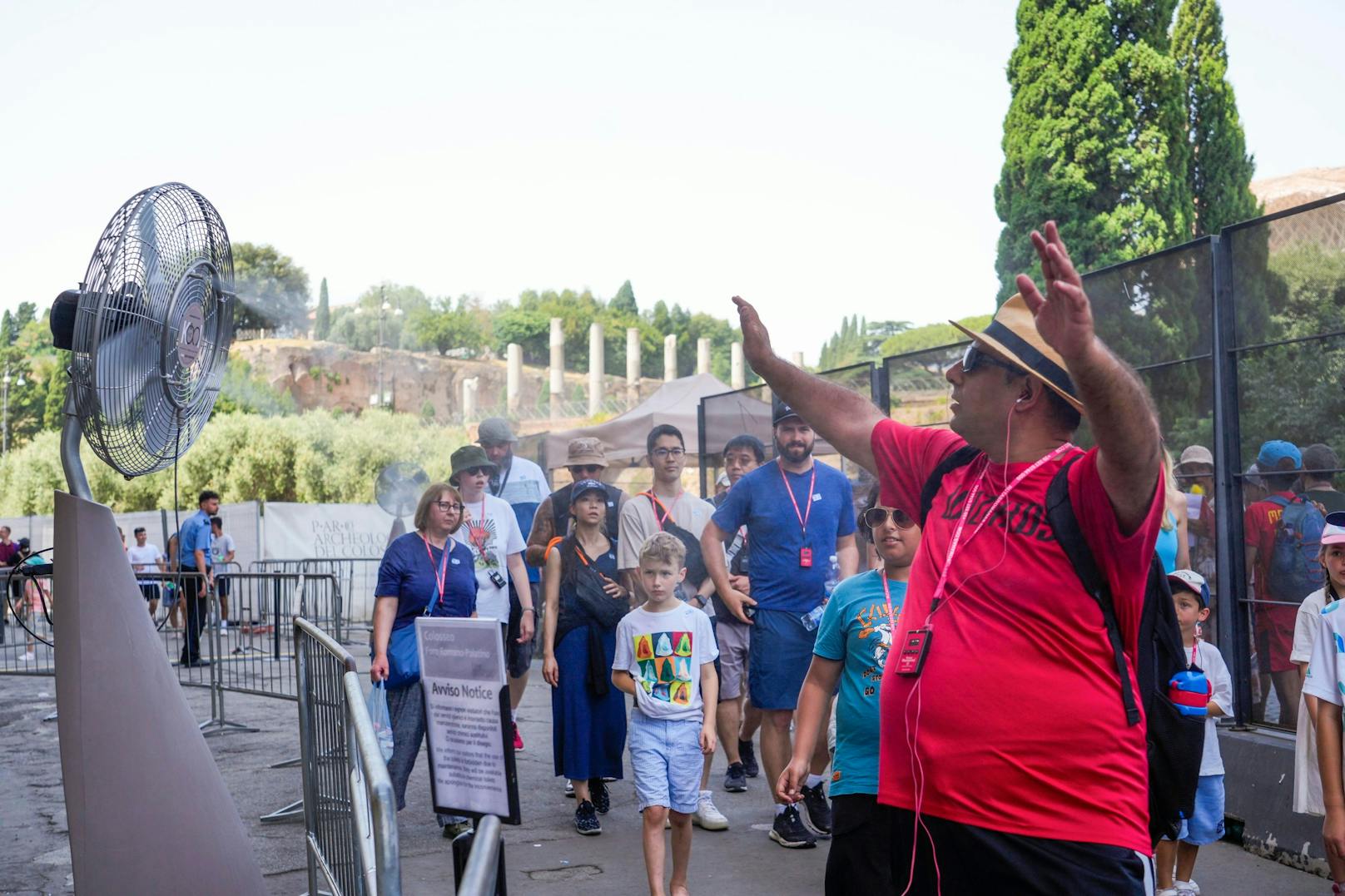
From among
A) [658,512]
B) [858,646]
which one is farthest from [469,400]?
[858,646]

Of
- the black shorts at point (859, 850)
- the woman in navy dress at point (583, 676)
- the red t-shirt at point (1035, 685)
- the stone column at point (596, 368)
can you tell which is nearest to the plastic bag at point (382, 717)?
the woman in navy dress at point (583, 676)

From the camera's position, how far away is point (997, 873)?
2.52 metres

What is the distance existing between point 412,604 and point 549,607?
871 mm

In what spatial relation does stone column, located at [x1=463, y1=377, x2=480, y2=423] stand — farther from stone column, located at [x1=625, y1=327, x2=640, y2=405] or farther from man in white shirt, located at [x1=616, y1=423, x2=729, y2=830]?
man in white shirt, located at [x1=616, y1=423, x2=729, y2=830]

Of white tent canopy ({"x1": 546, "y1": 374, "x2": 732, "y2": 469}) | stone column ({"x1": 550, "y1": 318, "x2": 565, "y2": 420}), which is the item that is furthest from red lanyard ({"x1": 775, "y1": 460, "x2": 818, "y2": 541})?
stone column ({"x1": 550, "y1": 318, "x2": 565, "y2": 420})

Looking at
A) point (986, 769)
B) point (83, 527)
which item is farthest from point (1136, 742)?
point (83, 527)

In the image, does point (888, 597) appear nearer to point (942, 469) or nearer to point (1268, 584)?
point (942, 469)

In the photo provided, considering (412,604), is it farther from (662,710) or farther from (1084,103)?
(1084,103)

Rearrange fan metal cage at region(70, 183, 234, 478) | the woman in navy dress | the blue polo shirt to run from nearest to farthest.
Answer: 1. fan metal cage at region(70, 183, 234, 478)
2. the woman in navy dress
3. the blue polo shirt

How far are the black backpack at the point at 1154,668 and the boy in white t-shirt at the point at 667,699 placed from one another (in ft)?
10.1

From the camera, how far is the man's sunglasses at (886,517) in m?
4.82

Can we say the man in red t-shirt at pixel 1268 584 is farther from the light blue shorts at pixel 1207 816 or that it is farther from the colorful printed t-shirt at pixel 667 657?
the colorful printed t-shirt at pixel 667 657

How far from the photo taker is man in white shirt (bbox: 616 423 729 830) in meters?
7.88

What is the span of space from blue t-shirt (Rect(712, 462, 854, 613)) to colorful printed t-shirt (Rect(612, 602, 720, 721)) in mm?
1098
